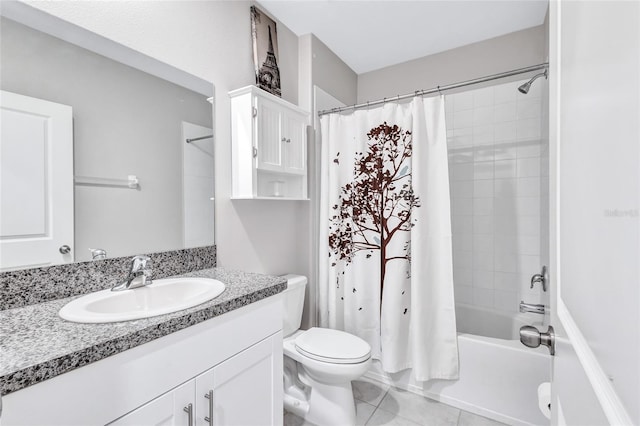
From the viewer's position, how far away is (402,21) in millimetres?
2119

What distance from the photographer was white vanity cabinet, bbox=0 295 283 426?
689 millimetres

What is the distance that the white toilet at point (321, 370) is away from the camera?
1.58 metres

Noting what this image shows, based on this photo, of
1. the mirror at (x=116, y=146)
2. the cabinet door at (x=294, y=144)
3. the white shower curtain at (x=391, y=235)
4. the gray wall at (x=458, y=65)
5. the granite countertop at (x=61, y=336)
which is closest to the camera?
the granite countertop at (x=61, y=336)

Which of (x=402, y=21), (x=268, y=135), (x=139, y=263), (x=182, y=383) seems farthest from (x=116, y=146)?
(x=402, y=21)

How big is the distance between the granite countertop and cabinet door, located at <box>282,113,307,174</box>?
1.06 metres

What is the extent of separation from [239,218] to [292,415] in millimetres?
1208

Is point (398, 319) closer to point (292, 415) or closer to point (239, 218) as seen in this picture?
point (292, 415)

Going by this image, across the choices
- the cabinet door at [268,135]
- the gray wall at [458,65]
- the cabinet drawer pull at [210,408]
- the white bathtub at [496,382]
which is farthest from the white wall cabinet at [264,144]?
the white bathtub at [496,382]

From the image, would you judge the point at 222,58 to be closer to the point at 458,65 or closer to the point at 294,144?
the point at 294,144

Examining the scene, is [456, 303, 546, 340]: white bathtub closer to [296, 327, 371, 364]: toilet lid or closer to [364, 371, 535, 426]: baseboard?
[364, 371, 535, 426]: baseboard

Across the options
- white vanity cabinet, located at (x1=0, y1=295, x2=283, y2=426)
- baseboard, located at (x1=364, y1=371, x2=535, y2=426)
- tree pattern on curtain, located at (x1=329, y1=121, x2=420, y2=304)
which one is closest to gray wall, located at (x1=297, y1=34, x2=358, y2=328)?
tree pattern on curtain, located at (x1=329, y1=121, x2=420, y2=304)

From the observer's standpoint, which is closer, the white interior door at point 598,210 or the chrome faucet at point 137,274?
the white interior door at point 598,210

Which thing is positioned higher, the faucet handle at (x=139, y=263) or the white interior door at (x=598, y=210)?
the white interior door at (x=598, y=210)

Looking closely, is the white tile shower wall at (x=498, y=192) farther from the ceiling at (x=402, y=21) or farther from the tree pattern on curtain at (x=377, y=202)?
the tree pattern on curtain at (x=377, y=202)
